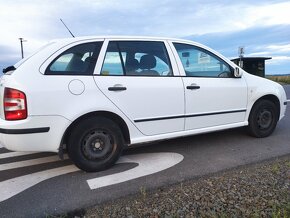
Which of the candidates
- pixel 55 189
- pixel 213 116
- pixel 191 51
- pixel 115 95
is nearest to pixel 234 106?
pixel 213 116

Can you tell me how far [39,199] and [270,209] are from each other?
92.1 inches

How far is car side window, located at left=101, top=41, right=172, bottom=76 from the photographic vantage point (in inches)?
143

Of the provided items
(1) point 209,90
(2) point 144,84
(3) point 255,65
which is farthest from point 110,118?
(3) point 255,65

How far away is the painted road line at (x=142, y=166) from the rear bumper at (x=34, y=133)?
0.69 metres

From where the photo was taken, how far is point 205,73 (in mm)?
4320

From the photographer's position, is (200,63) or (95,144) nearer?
(95,144)

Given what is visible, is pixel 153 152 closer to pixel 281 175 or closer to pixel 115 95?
pixel 115 95

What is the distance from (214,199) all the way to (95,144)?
164 cm

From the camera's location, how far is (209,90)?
4.22m

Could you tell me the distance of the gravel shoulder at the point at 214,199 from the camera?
96.3 inches

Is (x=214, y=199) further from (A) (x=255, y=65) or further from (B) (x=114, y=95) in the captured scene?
(A) (x=255, y=65)

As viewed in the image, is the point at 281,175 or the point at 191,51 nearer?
the point at 281,175

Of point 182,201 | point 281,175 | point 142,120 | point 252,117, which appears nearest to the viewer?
point 182,201

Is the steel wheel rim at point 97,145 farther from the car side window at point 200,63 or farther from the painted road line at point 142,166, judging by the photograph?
the car side window at point 200,63
